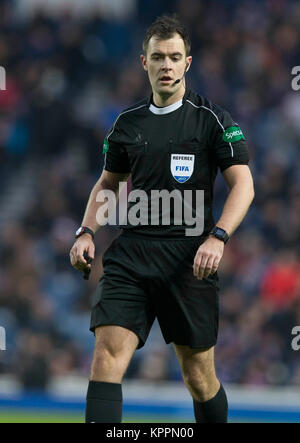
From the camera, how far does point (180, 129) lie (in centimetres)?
502

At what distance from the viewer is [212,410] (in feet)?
16.9

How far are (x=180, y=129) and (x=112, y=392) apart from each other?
1396mm

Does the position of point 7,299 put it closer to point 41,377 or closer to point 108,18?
point 41,377

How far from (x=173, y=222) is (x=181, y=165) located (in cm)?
30

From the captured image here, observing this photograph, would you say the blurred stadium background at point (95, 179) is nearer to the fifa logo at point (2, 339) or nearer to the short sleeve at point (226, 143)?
the fifa logo at point (2, 339)

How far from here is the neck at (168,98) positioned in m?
5.07

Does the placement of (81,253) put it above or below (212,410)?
above

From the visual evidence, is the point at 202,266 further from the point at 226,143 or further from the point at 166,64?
the point at 166,64

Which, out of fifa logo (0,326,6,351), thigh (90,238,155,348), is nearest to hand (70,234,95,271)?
thigh (90,238,155,348)

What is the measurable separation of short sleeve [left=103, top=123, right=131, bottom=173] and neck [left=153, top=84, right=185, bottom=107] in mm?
265

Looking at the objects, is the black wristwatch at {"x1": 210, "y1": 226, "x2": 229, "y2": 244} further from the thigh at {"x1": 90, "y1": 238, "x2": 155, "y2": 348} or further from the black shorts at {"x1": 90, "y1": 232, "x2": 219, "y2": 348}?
the thigh at {"x1": 90, "y1": 238, "x2": 155, "y2": 348}

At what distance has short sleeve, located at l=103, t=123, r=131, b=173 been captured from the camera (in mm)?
5172

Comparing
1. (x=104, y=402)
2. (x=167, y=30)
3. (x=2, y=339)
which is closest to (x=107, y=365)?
(x=104, y=402)

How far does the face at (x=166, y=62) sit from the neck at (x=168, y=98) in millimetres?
41
